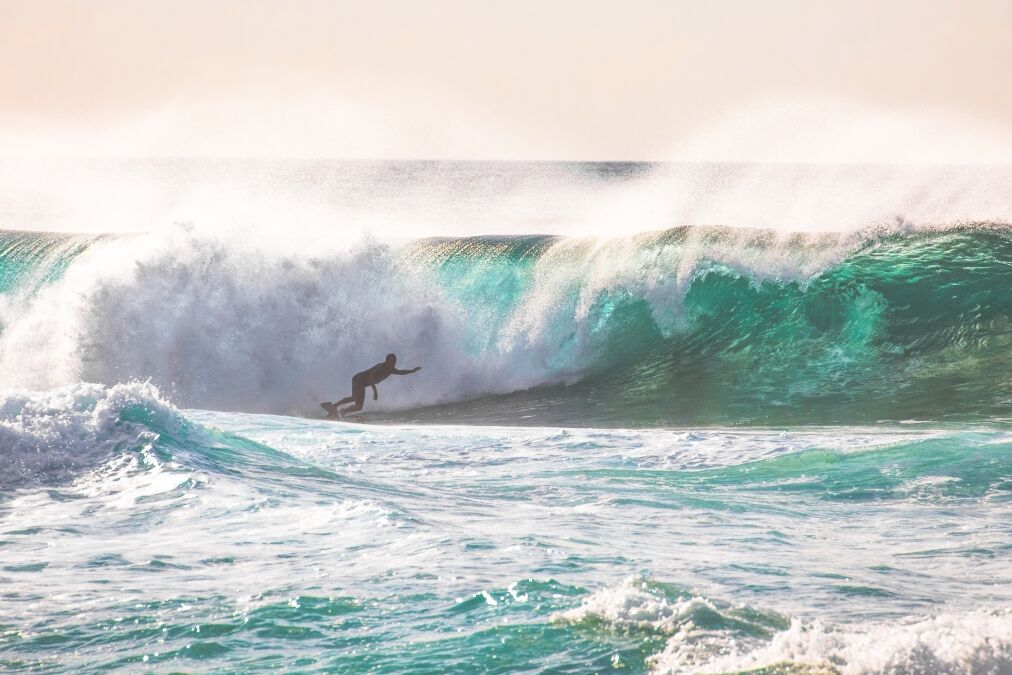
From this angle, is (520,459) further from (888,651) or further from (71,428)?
(888,651)

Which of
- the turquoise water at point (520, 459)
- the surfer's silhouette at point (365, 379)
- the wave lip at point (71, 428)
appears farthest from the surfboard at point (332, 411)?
the wave lip at point (71, 428)

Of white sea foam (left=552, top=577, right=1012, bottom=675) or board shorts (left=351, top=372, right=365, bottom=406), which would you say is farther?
board shorts (left=351, top=372, right=365, bottom=406)

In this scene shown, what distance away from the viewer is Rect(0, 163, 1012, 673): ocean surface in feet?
19.0

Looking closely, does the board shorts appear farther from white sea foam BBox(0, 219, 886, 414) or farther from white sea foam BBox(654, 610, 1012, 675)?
white sea foam BBox(654, 610, 1012, 675)

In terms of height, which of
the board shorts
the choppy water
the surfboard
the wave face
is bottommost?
the choppy water

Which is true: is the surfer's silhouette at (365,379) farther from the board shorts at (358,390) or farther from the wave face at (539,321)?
the wave face at (539,321)

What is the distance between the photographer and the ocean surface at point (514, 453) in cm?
579

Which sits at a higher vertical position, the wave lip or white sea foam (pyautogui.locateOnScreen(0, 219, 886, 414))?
white sea foam (pyautogui.locateOnScreen(0, 219, 886, 414))

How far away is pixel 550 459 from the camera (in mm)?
10742

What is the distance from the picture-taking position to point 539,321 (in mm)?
19297

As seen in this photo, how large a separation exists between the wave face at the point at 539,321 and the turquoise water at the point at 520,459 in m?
0.06

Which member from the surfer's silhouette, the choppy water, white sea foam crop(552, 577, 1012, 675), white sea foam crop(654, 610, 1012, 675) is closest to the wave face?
the surfer's silhouette

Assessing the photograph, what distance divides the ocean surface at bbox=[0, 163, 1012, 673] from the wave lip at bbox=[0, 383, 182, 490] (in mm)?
32

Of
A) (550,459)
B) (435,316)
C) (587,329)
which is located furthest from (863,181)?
(550,459)
